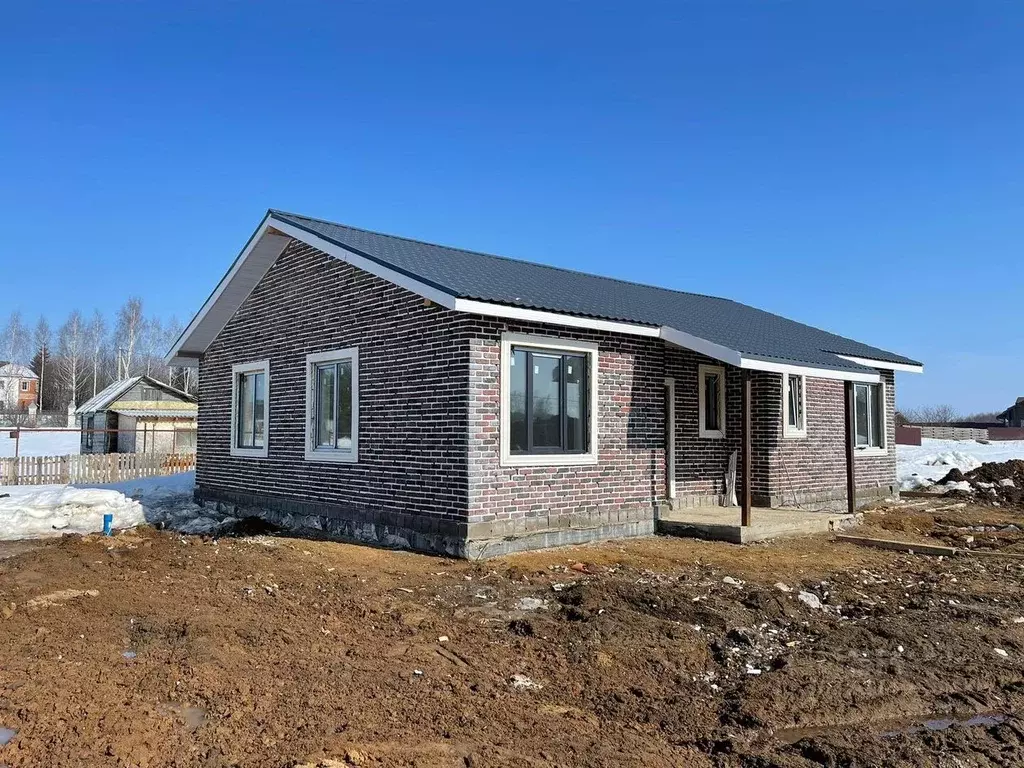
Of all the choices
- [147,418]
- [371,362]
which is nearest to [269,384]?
[371,362]

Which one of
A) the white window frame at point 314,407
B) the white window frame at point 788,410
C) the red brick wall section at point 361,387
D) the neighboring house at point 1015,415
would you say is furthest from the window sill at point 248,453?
the neighboring house at point 1015,415

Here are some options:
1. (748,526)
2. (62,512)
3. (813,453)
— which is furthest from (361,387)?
(813,453)

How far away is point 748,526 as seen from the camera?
1113 centimetres

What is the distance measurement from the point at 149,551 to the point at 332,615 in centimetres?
537

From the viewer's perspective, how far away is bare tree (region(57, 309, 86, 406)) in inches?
2910

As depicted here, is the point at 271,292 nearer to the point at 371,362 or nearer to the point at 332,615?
the point at 371,362

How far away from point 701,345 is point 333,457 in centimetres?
584

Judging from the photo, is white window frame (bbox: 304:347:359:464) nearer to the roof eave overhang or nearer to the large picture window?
the roof eave overhang

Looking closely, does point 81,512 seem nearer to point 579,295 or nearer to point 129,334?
point 579,295

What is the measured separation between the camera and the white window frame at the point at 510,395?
10.1 m

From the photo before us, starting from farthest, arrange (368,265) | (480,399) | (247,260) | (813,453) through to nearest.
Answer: (813,453), (247,260), (368,265), (480,399)

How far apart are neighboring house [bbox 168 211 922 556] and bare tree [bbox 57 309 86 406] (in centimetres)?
6700

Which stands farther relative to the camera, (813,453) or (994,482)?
(994,482)

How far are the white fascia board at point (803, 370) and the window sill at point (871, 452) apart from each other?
3.39 meters
